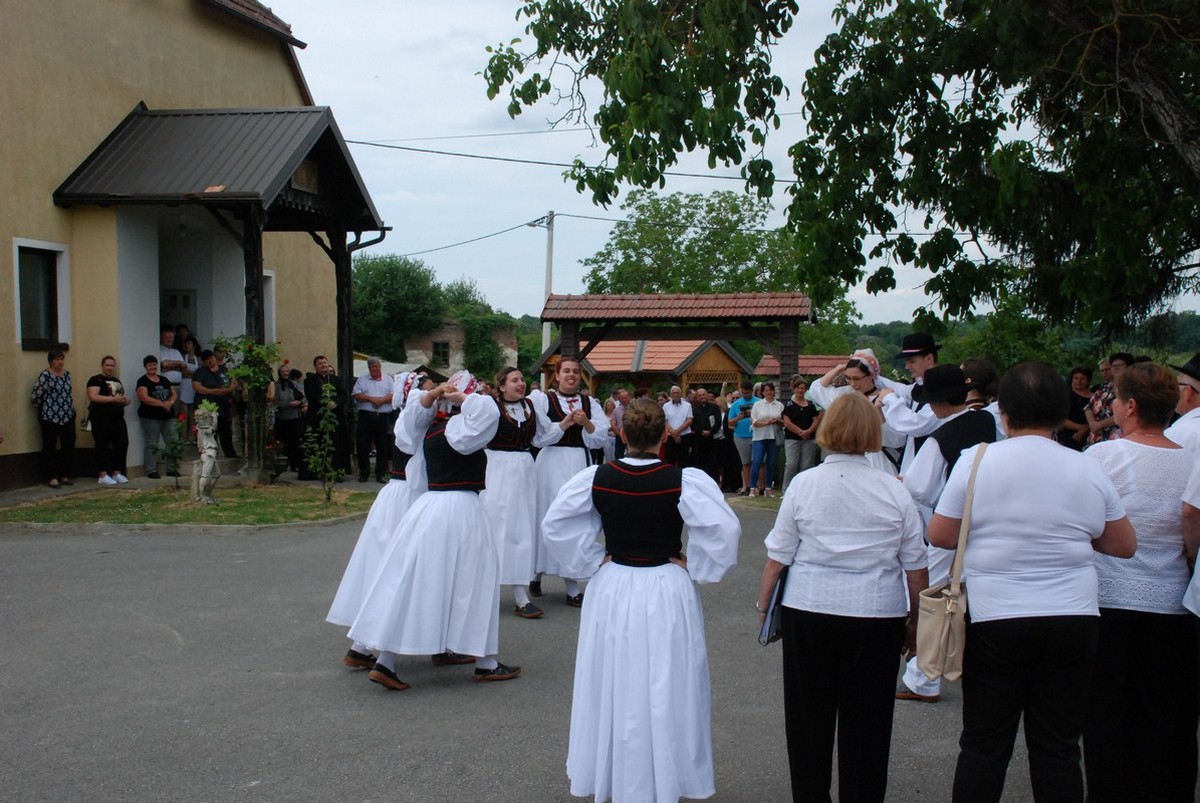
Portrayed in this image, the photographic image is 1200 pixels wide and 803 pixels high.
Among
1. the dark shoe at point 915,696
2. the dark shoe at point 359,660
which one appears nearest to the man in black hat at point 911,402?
the dark shoe at point 915,696

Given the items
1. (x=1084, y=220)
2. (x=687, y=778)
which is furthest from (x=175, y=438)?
(x=687, y=778)

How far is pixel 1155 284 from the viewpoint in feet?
40.5

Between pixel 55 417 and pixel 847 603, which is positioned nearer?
pixel 847 603

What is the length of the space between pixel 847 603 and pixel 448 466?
122 inches

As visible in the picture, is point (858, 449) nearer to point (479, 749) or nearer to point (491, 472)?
point (479, 749)

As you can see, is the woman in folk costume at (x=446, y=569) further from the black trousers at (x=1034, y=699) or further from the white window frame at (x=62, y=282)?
the white window frame at (x=62, y=282)

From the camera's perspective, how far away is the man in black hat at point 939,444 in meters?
5.41

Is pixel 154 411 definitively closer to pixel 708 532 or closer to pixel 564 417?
pixel 564 417

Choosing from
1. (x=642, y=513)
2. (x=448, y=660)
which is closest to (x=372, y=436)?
(x=448, y=660)

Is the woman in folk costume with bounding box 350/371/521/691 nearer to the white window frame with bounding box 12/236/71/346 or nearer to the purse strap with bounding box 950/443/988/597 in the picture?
the purse strap with bounding box 950/443/988/597

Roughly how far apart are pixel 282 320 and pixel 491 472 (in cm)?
1482

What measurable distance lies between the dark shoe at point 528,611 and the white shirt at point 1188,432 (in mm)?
4955

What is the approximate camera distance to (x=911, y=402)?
643 cm

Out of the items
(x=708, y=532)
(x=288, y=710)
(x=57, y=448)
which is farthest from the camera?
(x=57, y=448)
